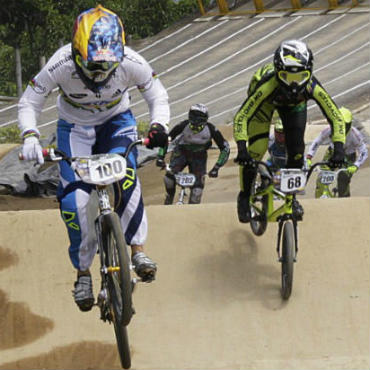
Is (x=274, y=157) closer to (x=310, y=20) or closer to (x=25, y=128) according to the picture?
(x=25, y=128)

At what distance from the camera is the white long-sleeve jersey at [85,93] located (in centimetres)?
678

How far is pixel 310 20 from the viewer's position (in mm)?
38188

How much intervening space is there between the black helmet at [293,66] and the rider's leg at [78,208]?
2228 mm

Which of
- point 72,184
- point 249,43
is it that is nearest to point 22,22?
point 249,43

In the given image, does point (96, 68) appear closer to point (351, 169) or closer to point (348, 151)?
point (351, 169)

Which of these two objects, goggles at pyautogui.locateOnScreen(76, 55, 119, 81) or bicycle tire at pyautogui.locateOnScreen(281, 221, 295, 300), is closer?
goggles at pyautogui.locateOnScreen(76, 55, 119, 81)

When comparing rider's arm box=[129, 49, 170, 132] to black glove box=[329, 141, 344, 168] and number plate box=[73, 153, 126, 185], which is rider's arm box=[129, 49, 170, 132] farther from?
black glove box=[329, 141, 344, 168]

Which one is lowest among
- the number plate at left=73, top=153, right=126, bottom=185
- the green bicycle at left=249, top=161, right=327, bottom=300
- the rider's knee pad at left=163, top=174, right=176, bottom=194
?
the rider's knee pad at left=163, top=174, right=176, bottom=194

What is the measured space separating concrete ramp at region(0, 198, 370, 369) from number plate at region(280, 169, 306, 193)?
0.96 meters

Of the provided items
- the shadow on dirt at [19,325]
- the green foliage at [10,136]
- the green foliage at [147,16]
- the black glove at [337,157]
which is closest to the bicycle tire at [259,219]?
the black glove at [337,157]

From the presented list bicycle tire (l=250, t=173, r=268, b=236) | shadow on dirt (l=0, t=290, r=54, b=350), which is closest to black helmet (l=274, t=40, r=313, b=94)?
bicycle tire (l=250, t=173, r=268, b=236)

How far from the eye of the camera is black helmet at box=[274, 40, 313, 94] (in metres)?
8.19

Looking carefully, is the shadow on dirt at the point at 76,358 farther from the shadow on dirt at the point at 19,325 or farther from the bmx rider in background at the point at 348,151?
the bmx rider in background at the point at 348,151

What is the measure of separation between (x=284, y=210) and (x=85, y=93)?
2.62 metres
